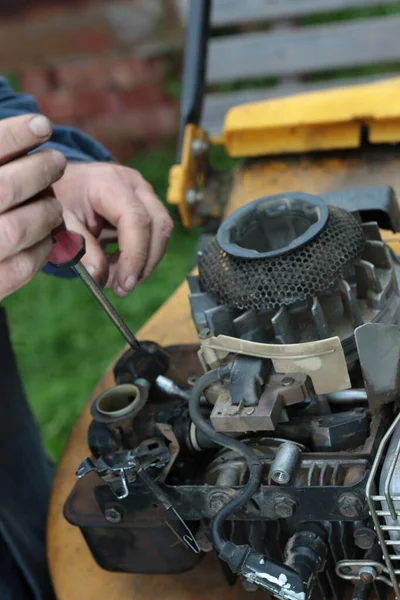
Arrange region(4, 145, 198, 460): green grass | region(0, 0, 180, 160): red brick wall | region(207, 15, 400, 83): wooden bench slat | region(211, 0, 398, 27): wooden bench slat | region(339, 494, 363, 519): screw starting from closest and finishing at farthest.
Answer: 1. region(339, 494, 363, 519): screw
2. region(4, 145, 198, 460): green grass
3. region(207, 15, 400, 83): wooden bench slat
4. region(211, 0, 398, 27): wooden bench slat
5. region(0, 0, 180, 160): red brick wall

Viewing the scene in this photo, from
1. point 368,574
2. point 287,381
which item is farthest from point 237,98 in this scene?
point 368,574

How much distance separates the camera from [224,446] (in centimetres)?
90

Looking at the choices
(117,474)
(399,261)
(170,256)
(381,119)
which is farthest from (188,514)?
(170,256)

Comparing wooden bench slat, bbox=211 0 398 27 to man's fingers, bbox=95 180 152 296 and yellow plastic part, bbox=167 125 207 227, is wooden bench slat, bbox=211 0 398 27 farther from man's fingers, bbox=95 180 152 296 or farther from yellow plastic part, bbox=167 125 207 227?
man's fingers, bbox=95 180 152 296

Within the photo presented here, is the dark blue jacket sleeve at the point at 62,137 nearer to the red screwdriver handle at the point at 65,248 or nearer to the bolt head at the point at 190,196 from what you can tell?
the bolt head at the point at 190,196

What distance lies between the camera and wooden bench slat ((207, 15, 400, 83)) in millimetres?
2914

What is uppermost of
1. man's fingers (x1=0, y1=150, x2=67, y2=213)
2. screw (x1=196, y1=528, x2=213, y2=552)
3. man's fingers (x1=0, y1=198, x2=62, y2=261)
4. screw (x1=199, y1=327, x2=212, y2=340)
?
man's fingers (x1=0, y1=150, x2=67, y2=213)

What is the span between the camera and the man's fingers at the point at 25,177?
0.83m

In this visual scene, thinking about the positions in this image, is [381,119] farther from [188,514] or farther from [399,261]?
[188,514]

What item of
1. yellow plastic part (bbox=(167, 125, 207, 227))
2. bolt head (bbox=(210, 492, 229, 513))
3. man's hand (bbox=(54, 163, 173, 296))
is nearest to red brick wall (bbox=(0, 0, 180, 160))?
yellow plastic part (bbox=(167, 125, 207, 227))

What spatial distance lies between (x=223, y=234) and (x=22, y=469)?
1.98 ft

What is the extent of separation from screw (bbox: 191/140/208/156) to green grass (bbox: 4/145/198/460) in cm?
117

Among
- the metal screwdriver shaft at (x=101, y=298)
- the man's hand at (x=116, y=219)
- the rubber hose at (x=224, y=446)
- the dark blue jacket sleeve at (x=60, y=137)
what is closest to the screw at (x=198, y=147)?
the dark blue jacket sleeve at (x=60, y=137)

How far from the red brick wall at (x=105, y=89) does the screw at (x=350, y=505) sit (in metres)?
2.81
